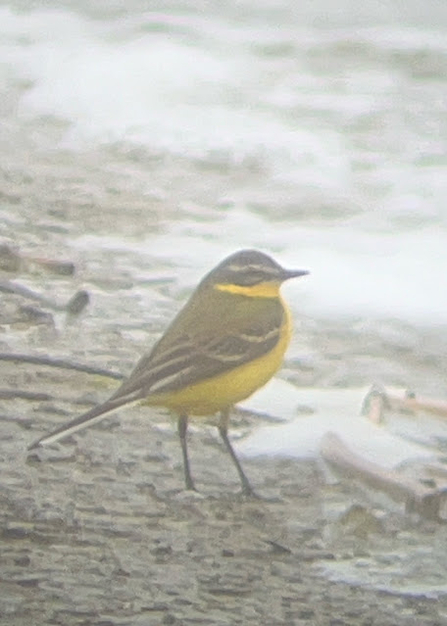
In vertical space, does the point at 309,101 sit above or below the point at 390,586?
above

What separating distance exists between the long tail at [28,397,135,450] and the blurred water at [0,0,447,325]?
8.90 ft

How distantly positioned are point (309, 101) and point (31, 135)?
2.13m

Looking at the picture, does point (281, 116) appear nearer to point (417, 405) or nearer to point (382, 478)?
point (417, 405)

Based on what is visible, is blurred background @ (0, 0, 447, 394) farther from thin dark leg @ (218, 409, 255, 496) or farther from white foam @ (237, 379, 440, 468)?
thin dark leg @ (218, 409, 255, 496)

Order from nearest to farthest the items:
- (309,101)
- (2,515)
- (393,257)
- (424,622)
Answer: (424,622)
(2,515)
(393,257)
(309,101)

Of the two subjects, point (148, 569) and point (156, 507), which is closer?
point (148, 569)

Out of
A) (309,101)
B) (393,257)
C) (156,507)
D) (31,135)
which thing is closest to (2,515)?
(156,507)

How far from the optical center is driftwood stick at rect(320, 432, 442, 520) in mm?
6027

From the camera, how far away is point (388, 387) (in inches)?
299

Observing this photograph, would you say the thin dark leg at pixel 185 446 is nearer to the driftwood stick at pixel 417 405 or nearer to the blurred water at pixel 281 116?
the driftwood stick at pixel 417 405

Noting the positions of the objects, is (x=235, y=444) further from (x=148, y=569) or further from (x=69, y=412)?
(x=148, y=569)

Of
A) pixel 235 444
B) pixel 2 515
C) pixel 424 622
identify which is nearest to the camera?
pixel 424 622

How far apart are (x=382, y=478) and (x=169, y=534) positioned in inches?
31.0

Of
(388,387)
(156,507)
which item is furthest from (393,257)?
(156,507)
